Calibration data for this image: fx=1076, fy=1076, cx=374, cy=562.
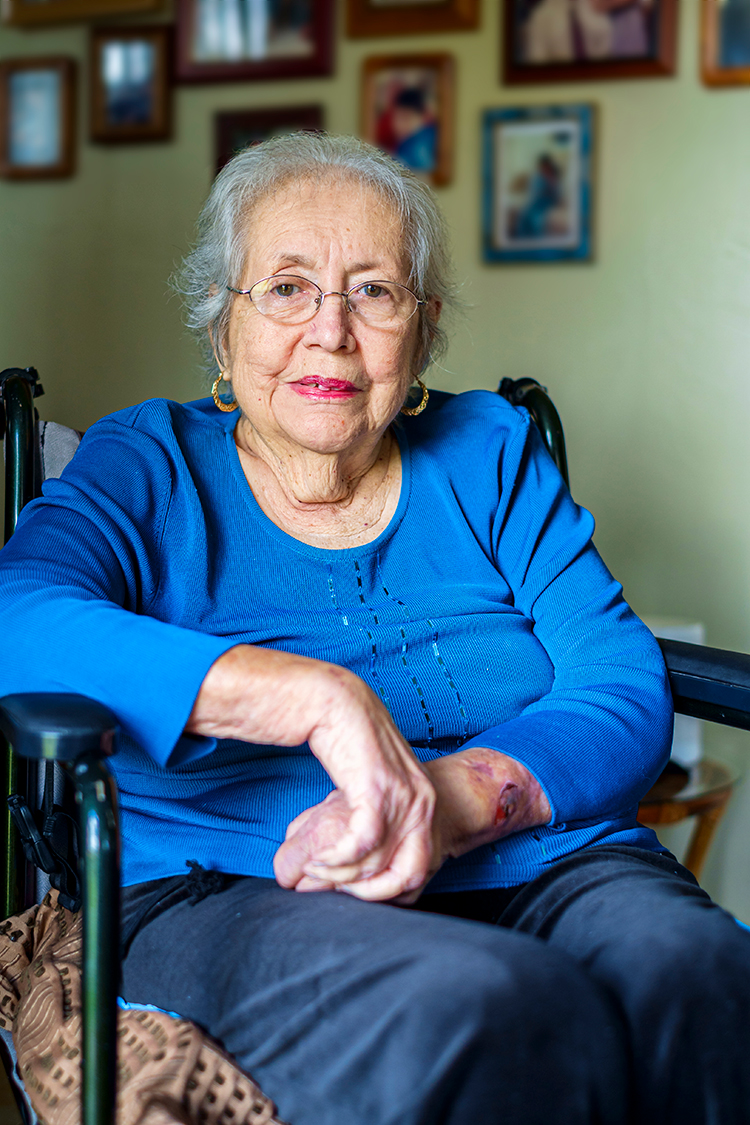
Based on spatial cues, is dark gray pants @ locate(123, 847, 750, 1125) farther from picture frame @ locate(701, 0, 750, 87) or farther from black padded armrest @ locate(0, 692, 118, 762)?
picture frame @ locate(701, 0, 750, 87)

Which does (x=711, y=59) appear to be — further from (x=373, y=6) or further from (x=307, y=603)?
(x=307, y=603)

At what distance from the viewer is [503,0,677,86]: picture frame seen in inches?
89.3

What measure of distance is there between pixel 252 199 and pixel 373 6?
1.44m

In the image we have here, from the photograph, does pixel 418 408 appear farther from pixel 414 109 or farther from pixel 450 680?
pixel 414 109

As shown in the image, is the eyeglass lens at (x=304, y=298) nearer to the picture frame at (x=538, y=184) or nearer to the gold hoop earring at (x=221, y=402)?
the gold hoop earring at (x=221, y=402)

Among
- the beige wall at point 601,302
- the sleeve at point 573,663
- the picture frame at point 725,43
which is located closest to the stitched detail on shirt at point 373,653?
the sleeve at point 573,663

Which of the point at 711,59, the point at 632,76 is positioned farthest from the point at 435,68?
the point at 711,59

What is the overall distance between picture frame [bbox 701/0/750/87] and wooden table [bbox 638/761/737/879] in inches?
55.6

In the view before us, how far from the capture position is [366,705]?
35.3 inches

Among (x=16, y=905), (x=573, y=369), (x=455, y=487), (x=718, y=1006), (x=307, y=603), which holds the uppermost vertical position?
(x=573, y=369)

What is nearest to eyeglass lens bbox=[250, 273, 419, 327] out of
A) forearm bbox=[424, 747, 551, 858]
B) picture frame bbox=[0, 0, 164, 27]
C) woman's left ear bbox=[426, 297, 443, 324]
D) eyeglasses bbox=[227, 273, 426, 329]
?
eyeglasses bbox=[227, 273, 426, 329]

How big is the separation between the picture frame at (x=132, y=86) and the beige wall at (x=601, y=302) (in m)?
0.04

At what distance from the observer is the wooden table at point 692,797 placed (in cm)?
178

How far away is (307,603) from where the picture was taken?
1.16 meters
